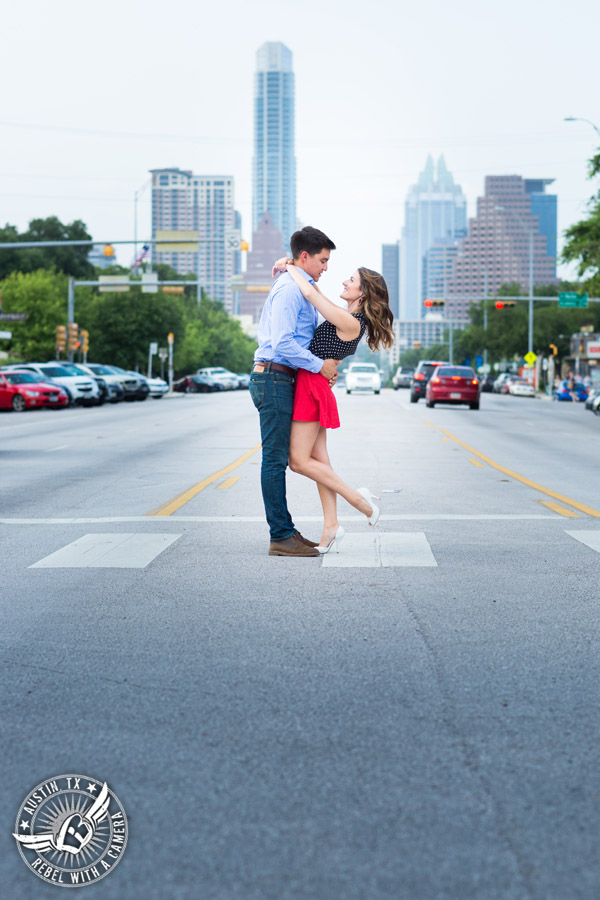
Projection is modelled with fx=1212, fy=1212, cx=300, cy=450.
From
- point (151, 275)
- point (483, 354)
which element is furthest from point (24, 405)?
point (483, 354)

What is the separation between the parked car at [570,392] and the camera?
237ft

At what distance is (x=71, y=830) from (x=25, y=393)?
1604 inches

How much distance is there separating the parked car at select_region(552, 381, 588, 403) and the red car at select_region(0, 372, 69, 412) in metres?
37.3

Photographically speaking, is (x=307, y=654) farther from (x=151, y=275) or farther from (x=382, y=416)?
(x=151, y=275)

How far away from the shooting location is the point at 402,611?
249 inches

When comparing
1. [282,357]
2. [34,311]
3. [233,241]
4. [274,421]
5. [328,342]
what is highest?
[233,241]

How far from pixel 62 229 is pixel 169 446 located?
88800 millimetres

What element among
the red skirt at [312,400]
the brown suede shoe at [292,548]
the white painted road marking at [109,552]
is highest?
the red skirt at [312,400]

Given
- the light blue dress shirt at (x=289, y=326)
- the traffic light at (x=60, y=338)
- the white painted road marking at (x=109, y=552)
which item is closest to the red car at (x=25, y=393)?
the traffic light at (x=60, y=338)

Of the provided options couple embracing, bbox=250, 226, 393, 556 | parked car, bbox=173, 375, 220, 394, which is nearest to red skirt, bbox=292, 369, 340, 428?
couple embracing, bbox=250, 226, 393, 556

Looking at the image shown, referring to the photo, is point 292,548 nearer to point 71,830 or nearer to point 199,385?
point 71,830

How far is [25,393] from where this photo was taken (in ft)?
141

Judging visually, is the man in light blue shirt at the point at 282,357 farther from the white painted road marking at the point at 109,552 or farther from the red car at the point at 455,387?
the red car at the point at 455,387

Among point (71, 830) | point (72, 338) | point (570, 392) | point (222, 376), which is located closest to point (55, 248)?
point (222, 376)
